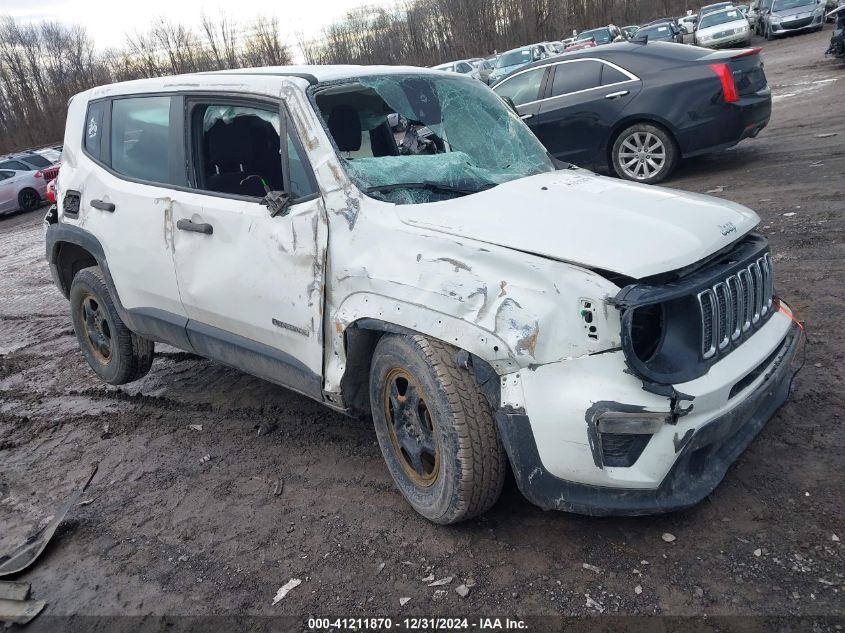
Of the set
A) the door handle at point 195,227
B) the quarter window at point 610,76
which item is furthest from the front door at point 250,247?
the quarter window at point 610,76

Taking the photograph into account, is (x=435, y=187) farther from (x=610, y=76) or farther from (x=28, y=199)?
(x=28, y=199)

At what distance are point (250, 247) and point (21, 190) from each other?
19.8 metres

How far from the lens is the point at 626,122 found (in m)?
9.07

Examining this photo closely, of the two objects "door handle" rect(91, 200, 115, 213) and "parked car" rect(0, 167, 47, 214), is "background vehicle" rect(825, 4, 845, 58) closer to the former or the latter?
"door handle" rect(91, 200, 115, 213)

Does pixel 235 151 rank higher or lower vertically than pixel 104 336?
higher

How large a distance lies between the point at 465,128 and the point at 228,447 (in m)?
2.30

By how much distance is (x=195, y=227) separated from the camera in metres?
3.88

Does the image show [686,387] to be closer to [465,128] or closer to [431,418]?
[431,418]

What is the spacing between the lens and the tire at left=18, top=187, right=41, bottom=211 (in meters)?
20.2

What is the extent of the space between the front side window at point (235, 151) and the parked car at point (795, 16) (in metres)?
29.5

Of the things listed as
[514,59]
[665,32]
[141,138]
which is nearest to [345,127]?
[141,138]

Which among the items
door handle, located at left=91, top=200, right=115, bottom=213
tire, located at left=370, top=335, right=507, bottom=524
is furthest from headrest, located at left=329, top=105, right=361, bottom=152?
door handle, located at left=91, top=200, right=115, bottom=213

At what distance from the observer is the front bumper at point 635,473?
8.64 ft

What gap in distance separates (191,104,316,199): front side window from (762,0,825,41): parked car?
2951 centimetres
